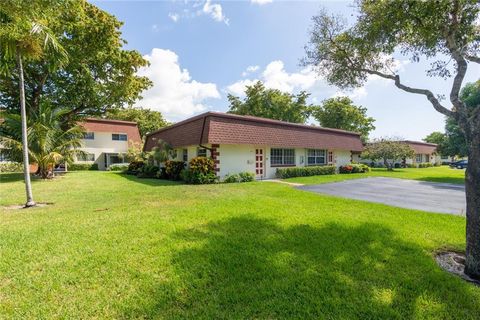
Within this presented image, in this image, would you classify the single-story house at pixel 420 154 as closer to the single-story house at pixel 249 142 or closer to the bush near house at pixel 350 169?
the bush near house at pixel 350 169

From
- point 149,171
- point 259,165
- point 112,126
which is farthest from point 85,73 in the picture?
point 259,165

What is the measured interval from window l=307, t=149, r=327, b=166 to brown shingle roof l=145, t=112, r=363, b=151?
3.14 ft

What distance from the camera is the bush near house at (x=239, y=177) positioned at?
15.1 metres

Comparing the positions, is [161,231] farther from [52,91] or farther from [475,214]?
[52,91]

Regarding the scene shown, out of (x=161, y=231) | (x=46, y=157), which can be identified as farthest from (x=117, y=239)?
(x=46, y=157)

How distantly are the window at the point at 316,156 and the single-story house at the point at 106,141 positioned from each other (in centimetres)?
2042

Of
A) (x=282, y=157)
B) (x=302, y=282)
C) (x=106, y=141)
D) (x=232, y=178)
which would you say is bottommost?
(x=302, y=282)

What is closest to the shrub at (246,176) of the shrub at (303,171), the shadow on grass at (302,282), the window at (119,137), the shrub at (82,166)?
the shrub at (303,171)

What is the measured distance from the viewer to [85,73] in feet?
61.3

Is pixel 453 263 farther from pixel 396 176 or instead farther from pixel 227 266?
pixel 396 176

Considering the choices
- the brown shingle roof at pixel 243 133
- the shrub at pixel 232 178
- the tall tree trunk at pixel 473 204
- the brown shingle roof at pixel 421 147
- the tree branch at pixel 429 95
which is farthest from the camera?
the brown shingle roof at pixel 421 147

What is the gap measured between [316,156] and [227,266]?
1972 cm

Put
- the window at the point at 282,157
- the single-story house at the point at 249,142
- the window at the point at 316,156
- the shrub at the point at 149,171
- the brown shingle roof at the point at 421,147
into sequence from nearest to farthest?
the single-story house at the point at 249,142
the window at the point at 282,157
the shrub at the point at 149,171
the window at the point at 316,156
the brown shingle roof at the point at 421,147

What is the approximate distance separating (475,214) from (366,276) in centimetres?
217
